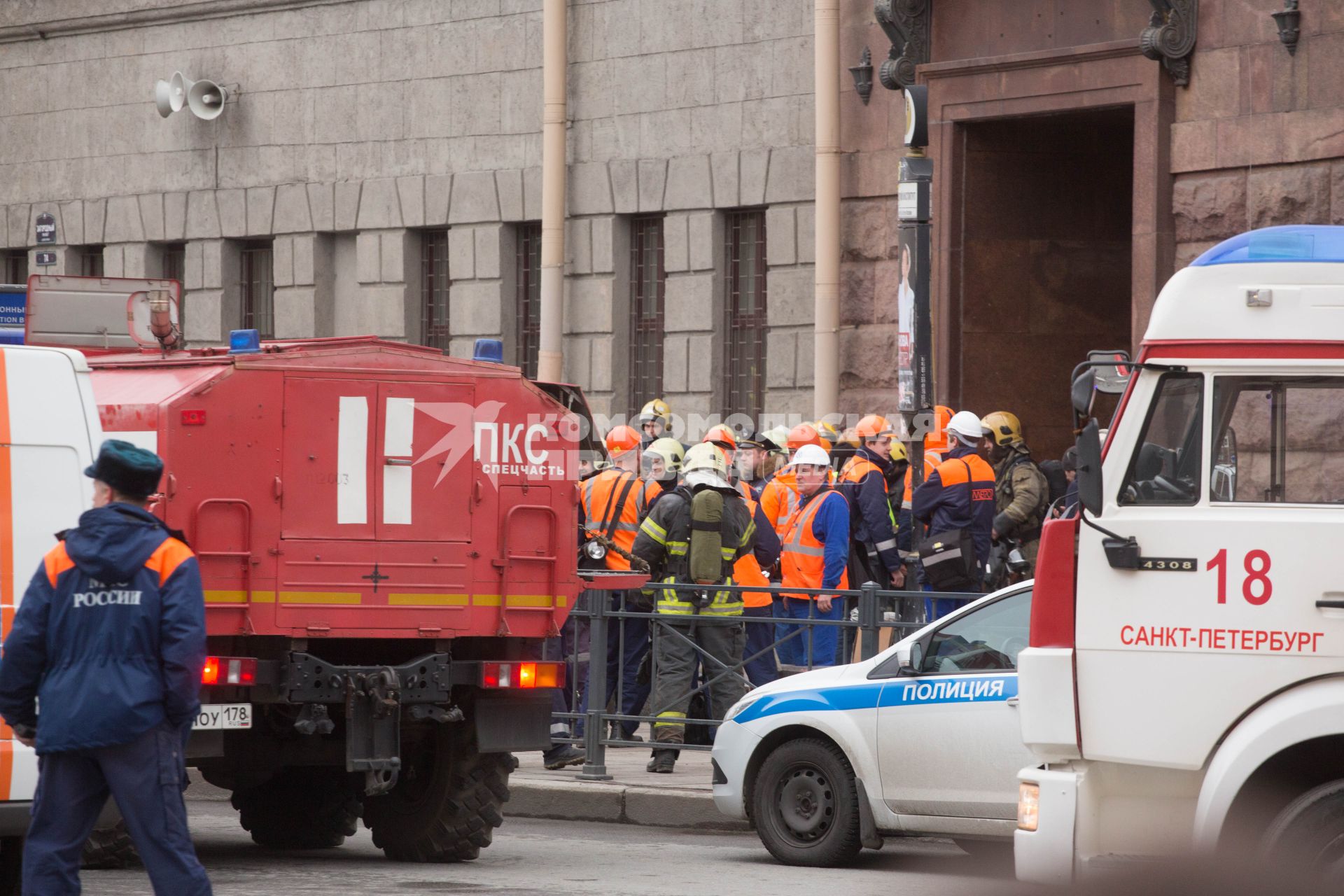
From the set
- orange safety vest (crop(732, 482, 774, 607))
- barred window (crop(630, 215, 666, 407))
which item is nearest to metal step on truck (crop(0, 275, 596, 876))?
orange safety vest (crop(732, 482, 774, 607))

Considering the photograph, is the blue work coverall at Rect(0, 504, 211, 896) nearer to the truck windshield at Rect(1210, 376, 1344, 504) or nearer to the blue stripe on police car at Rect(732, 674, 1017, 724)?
the truck windshield at Rect(1210, 376, 1344, 504)

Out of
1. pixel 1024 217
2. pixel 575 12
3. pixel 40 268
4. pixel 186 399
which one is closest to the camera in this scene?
pixel 186 399

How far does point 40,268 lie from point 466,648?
58.8 ft

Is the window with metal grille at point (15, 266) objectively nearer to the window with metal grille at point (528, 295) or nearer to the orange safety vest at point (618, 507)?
the window with metal grille at point (528, 295)

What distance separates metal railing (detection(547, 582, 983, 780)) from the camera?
43.7 feet

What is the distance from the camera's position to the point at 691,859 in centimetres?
1152

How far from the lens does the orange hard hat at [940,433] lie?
685 inches

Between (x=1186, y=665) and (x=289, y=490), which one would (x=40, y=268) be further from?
(x=1186, y=665)

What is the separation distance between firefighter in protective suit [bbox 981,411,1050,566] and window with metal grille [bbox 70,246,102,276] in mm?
15898

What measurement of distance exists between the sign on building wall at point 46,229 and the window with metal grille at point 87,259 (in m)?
0.45

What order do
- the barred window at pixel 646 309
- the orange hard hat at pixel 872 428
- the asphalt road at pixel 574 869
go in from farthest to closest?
the barred window at pixel 646 309
the orange hard hat at pixel 872 428
the asphalt road at pixel 574 869

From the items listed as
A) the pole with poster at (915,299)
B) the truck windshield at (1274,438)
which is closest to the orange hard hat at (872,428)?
the pole with poster at (915,299)

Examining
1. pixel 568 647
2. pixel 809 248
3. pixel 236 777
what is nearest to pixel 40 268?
pixel 809 248

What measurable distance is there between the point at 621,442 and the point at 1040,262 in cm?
528
